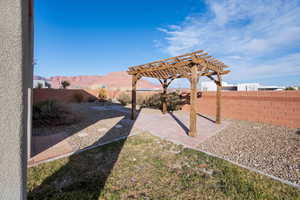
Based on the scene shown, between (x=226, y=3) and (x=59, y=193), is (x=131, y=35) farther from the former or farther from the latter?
(x=59, y=193)

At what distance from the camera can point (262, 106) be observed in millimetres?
6012

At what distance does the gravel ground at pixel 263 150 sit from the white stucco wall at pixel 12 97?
3.49 metres

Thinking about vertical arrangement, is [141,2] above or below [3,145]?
above

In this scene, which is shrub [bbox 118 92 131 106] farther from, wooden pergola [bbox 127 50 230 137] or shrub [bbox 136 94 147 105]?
wooden pergola [bbox 127 50 230 137]

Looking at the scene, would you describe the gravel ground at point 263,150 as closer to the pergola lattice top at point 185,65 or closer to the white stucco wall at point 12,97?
the pergola lattice top at point 185,65

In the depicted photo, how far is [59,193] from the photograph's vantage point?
178cm

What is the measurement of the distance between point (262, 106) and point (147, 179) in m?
6.75

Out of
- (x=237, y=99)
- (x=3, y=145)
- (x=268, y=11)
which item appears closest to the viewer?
(x=3, y=145)

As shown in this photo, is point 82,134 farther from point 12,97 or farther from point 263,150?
point 263,150

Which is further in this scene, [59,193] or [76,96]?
[76,96]

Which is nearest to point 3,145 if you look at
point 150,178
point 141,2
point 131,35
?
point 150,178

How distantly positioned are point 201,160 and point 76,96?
50.7ft

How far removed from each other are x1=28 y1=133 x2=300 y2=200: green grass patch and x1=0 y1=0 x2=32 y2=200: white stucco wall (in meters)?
1.32

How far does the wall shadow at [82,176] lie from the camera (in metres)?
1.80
